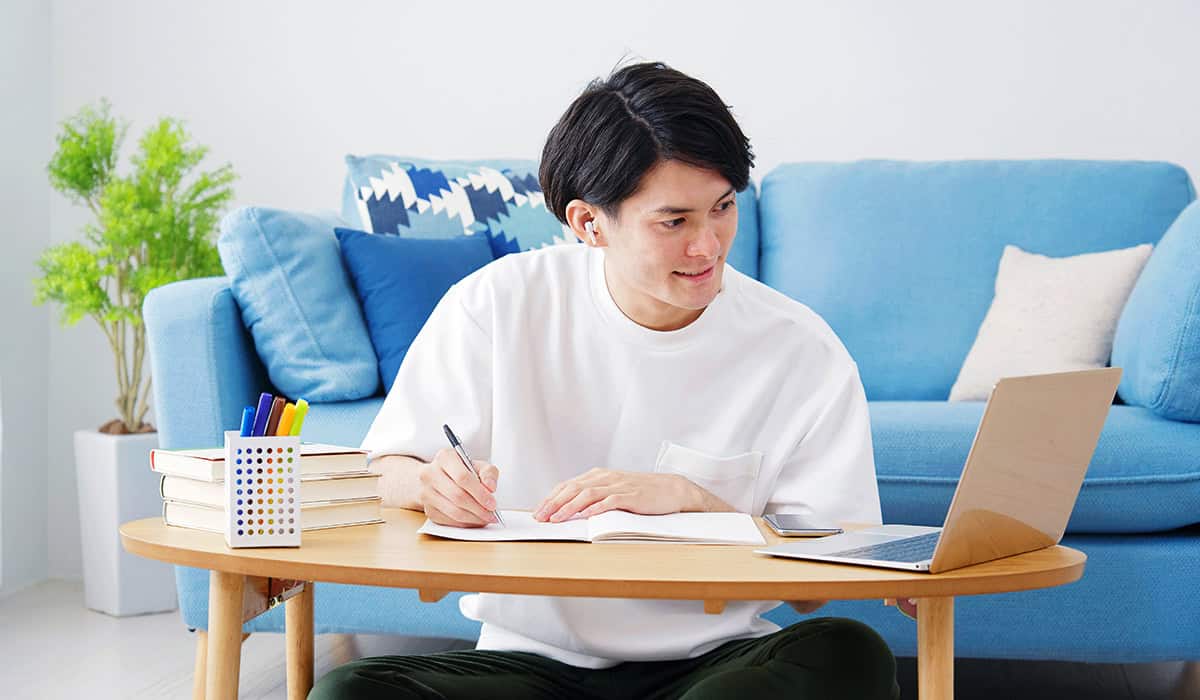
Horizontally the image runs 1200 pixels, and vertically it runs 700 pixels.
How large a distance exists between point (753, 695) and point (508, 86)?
7.80ft

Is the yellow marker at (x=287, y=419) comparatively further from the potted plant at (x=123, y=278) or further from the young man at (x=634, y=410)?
the potted plant at (x=123, y=278)

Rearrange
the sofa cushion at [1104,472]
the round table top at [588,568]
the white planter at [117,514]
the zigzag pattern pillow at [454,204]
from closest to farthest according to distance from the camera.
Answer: the round table top at [588,568] < the sofa cushion at [1104,472] < the zigzag pattern pillow at [454,204] < the white planter at [117,514]

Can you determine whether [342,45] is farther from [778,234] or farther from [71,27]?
[778,234]

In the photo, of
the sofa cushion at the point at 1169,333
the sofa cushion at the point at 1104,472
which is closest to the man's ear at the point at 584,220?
the sofa cushion at the point at 1104,472

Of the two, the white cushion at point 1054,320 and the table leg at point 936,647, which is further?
the white cushion at point 1054,320

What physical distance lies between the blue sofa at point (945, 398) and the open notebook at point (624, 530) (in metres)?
0.89

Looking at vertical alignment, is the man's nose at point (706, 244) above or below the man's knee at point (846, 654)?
above

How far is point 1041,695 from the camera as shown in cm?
212

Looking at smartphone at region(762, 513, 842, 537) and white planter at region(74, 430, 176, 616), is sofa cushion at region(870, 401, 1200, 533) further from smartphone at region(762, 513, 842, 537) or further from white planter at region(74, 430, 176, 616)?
white planter at region(74, 430, 176, 616)

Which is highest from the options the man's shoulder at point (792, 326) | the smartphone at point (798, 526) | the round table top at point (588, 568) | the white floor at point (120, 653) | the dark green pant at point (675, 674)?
the man's shoulder at point (792, 326)

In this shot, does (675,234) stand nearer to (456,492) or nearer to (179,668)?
(456,492)

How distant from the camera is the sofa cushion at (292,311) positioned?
6.97 ft

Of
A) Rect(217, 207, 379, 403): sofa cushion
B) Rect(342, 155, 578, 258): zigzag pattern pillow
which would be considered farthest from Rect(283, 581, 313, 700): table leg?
Rect(342, 155, 578, 258): zigzag pattern pillow

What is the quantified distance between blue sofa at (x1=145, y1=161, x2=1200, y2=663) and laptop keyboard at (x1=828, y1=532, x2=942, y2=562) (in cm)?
95
